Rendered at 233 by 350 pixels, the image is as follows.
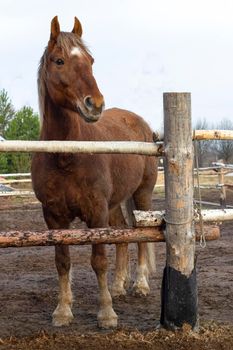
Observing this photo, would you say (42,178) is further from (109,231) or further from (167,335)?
(167,335)

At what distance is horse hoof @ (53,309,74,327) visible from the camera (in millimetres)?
5266

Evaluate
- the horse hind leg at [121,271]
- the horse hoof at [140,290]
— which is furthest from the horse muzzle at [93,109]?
the horse hoof at [140,290]

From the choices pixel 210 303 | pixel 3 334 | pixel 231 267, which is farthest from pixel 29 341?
pixel 231 267

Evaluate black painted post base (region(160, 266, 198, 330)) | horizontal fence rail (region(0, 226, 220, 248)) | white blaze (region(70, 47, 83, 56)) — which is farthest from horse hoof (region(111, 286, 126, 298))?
white blaze (region(70, 47, 83, 56))

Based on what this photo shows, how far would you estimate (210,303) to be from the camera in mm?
5926

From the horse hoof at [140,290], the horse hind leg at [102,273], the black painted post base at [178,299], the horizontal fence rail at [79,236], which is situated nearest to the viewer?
the horizontal fence rail at [79,236]

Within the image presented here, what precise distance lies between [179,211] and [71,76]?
5.03ft

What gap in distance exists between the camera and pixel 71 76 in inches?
199

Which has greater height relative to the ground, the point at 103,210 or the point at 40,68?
the point at 40,68

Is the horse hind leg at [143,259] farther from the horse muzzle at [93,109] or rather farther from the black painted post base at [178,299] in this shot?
the horse muzzle at [93,109]

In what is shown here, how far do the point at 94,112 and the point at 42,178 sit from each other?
91 cm

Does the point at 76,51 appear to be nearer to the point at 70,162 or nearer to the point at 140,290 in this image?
the point at 70,162

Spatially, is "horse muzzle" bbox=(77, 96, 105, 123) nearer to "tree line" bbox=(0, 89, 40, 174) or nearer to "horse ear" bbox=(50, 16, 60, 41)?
"horse ear" bbox=(50, 16, 60, 41)

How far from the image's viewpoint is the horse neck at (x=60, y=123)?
210 inches
